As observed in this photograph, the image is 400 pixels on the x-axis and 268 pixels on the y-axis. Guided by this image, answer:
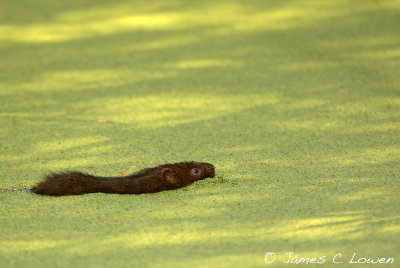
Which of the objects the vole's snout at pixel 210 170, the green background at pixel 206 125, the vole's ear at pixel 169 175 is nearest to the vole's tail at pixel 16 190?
the green background at pixel 206 125

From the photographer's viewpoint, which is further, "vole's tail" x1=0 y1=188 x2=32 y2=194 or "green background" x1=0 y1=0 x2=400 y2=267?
"vole's tail" x1=0 y1=188 x2=32 y2=194

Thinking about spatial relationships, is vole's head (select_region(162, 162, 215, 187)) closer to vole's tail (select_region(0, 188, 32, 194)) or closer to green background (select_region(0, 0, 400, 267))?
green background (select_region(0, 0, 400, 267))

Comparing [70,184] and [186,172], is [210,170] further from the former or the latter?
[70,184]

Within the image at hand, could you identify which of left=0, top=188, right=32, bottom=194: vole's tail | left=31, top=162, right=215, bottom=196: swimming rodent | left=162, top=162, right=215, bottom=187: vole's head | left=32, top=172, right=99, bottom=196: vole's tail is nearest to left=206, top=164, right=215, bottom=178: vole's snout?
left=162, top=162, right=215, bottom=187: vole's head

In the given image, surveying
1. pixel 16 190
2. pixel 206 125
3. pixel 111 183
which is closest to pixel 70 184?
pixel 111 183

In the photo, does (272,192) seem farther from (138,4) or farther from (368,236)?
(138,4)
